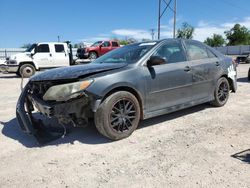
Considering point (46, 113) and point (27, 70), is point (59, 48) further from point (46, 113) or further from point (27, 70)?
point (46, 113)

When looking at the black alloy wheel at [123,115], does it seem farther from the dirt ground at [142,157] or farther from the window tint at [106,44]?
the window tint at [106,44]

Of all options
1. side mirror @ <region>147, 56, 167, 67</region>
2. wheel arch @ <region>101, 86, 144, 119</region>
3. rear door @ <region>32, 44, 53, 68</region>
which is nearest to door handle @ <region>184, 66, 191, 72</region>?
side mirror @ <region>147, 56, 167, 67</region>

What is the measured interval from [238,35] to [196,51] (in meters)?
90.4

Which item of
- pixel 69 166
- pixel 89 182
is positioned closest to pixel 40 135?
pixel 69 166

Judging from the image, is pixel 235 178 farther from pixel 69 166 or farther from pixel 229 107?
pixel 229 107

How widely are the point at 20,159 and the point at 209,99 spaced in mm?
3843

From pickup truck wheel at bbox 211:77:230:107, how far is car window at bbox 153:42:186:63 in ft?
4.09

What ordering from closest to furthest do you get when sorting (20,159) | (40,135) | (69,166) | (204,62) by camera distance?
(69,166) → (20,159) → (40,135) → (204,62)

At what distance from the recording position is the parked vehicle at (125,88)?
3.76m

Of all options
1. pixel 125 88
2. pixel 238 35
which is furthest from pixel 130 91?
pixel 238 35

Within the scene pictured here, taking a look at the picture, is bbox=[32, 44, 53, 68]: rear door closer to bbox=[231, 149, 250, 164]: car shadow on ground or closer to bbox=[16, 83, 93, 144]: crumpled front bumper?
bbox=[16, 83, 93, 144]: crumpled front bumper

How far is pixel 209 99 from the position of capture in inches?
218

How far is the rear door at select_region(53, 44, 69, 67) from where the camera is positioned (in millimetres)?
16320

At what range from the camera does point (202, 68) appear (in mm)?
5270
